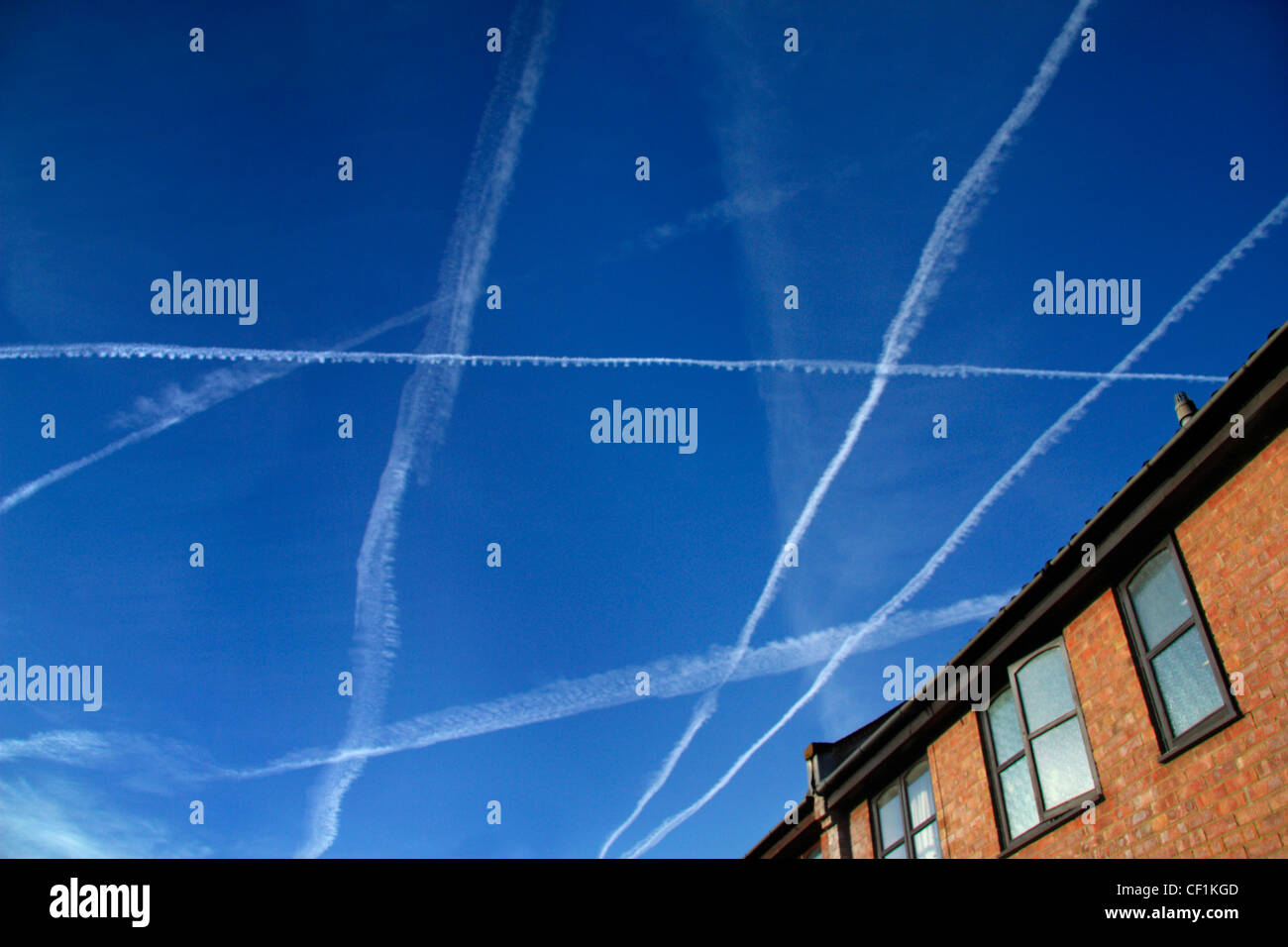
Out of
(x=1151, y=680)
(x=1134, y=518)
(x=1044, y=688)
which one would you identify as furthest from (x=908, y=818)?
(x=1134, y=518)

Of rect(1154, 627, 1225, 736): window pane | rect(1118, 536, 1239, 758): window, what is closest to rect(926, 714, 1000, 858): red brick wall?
rect(1118, 536, 1239, 758): window

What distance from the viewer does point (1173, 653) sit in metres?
7.72

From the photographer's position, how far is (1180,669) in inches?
299

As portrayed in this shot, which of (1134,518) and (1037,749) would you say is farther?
(1037,749)

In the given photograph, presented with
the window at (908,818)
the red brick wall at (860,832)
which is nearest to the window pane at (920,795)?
the window at (908,818)

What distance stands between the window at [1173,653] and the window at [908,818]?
3.98m

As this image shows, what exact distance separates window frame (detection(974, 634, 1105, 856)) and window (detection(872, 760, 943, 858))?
1302 mm

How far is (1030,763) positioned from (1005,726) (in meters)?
0.78

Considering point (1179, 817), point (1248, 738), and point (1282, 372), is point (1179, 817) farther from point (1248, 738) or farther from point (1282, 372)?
point (1282, 372)

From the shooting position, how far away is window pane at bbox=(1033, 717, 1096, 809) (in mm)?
8612

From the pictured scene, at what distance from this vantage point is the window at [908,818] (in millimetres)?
11094

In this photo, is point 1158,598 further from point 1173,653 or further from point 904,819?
point 904,819
